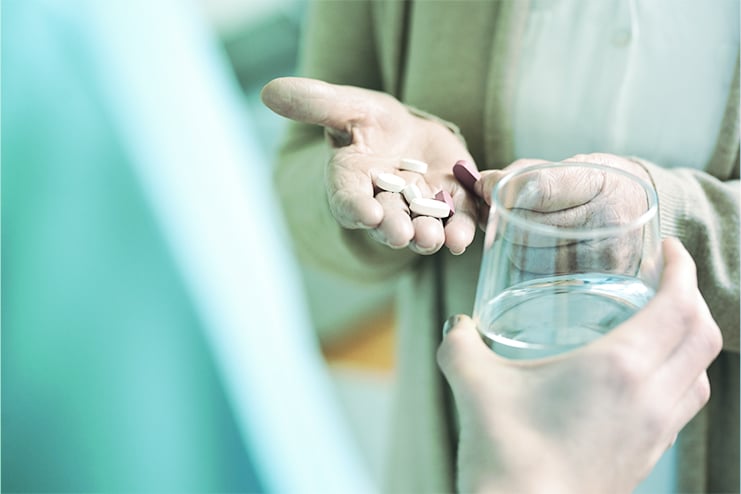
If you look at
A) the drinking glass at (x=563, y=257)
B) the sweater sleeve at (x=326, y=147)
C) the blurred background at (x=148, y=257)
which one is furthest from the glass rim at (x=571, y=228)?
the blurred background at (x=148, y=257)

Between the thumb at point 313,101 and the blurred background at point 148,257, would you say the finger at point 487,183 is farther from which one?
the blurred background at point 148,257

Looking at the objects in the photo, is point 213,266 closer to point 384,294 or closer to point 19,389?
point 19,389

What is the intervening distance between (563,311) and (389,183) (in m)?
0.10

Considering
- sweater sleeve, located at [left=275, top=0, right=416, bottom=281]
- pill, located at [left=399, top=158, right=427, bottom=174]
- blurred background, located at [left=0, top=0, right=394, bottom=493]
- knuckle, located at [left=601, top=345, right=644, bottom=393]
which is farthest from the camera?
blurred background, located at [left=0, top=0, right=394, bottom=493]

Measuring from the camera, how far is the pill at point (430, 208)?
330mm

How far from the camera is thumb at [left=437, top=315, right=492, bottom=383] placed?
0.29 meters

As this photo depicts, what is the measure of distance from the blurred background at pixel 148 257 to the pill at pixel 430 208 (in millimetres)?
512

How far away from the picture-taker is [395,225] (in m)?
0.32

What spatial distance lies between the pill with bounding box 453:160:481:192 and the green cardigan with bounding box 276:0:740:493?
31 millimetres

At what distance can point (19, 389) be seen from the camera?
0.72m

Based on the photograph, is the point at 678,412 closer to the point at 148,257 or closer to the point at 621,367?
the point at 621,367

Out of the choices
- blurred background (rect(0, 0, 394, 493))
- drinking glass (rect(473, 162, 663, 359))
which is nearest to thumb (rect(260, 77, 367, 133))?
drinking glass (rect(473, 162, 663, 359))

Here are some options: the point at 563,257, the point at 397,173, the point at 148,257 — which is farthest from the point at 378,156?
the point at 148,257

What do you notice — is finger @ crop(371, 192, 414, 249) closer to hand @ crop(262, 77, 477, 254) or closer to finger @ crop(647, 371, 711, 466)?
hand @ crop(262, 77, 477, 254)
